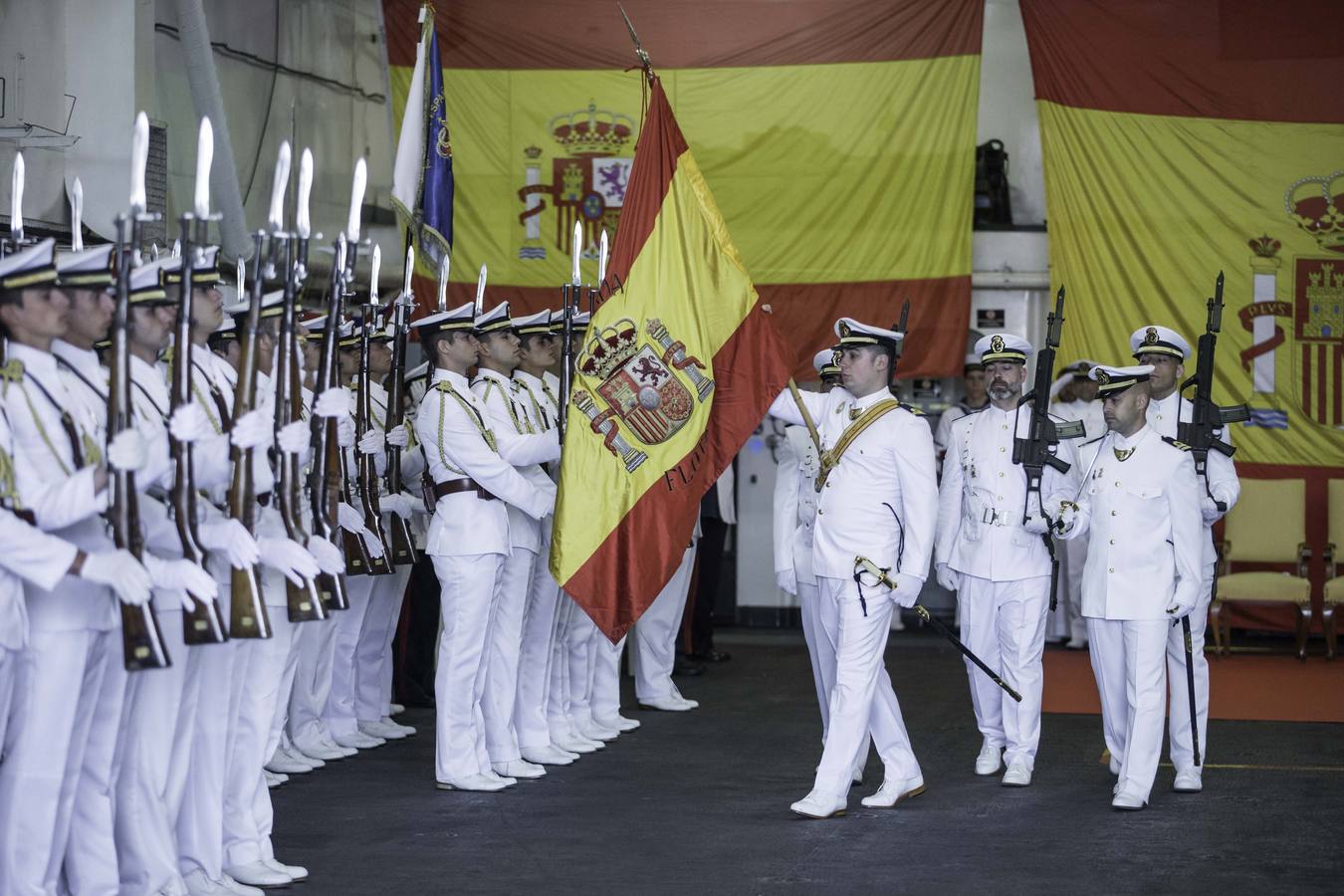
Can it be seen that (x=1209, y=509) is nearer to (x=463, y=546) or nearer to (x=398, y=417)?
(x=463, y=546)

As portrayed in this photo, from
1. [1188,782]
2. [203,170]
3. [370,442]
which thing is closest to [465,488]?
[370,442]

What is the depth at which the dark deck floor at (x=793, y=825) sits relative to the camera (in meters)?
4.96

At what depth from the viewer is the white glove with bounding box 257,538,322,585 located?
178 inches

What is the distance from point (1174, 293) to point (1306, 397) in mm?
1087

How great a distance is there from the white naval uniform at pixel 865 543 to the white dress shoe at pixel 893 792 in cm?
24

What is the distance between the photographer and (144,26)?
28.1ft

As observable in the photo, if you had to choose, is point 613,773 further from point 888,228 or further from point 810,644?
point 888,228

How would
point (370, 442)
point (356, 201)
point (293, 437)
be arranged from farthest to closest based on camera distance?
Answer: 1. point (370, 442)
2. point (356, 201)
3. point (293, 437)

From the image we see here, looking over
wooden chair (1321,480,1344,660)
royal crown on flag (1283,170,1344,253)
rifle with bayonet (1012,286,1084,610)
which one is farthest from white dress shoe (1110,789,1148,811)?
royal crown on flag (1283,170,1344,253)

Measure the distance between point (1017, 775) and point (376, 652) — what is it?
9.47 ft

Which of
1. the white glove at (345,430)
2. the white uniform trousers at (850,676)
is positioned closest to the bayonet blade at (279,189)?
the white glove at (345,430)

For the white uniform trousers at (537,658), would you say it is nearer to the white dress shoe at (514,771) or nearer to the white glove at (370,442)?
the white dress shoe at (514,771)

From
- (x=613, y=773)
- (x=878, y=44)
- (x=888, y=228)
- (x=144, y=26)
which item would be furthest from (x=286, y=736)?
(x=878, y=44)

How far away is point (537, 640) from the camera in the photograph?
7.11 meters
